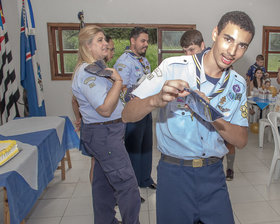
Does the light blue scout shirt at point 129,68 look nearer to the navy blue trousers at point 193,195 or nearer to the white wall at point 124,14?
the navy blue trousers at point 193,195

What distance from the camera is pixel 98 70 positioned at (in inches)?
61.2

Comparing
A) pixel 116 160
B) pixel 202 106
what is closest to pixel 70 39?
pixel 116 160

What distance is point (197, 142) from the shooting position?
3.59 ft

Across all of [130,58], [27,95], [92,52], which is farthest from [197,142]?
[27,95]

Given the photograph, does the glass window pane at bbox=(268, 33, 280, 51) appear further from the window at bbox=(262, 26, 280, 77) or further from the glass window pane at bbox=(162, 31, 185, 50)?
the glass window pane at bbox=(162, 31, 185, 50)

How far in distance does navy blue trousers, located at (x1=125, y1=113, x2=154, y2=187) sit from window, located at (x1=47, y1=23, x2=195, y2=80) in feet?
11.7

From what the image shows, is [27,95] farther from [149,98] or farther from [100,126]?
[149,98]

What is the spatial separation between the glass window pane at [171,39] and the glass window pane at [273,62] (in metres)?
2.54

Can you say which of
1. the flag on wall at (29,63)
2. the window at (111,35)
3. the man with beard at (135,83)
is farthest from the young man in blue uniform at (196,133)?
the window at (111,35)

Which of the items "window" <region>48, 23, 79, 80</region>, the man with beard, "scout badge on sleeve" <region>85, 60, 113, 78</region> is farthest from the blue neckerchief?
"window" <region>48, 23, 79, 80</region>

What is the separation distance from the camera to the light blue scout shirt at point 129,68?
2344 millimetres

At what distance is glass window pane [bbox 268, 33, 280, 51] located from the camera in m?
6.31

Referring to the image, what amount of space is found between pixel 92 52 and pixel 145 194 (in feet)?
5.33

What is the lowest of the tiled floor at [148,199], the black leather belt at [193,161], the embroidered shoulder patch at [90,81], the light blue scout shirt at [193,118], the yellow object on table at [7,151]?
the tiled floor at [148,199]
